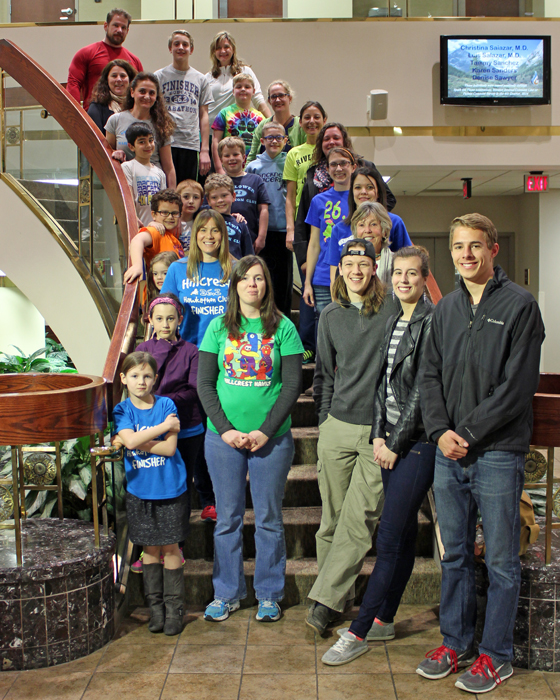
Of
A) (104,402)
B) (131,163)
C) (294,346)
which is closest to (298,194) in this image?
(131,163)

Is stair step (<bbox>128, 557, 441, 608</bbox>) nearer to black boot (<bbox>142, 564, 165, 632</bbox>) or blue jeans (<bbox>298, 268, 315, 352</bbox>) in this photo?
black boot (<bbox>142, 564, 165, 632</bbox>)

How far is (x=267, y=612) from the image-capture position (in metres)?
2.97

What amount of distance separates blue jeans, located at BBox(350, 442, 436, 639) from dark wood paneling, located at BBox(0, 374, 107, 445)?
3.95ft

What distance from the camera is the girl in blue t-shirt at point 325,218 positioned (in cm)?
396

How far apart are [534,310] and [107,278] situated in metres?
3.14

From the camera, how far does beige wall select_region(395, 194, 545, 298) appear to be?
37.6 feet

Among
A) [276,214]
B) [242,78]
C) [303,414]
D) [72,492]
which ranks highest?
[242,78]

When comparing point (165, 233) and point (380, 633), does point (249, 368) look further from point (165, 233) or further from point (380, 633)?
point (165, 233)

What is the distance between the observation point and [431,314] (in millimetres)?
2662

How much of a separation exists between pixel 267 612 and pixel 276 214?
9.89ft

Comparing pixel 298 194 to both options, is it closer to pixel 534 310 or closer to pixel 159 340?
pixel 159 340

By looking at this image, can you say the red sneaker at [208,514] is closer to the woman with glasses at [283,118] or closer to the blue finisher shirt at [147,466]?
the blue finisher shirt at [147,466]

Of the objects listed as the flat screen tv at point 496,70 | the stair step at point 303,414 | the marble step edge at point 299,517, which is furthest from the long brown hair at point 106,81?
the flat screen tv at point 496,70

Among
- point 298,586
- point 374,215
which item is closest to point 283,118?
point 374,215
